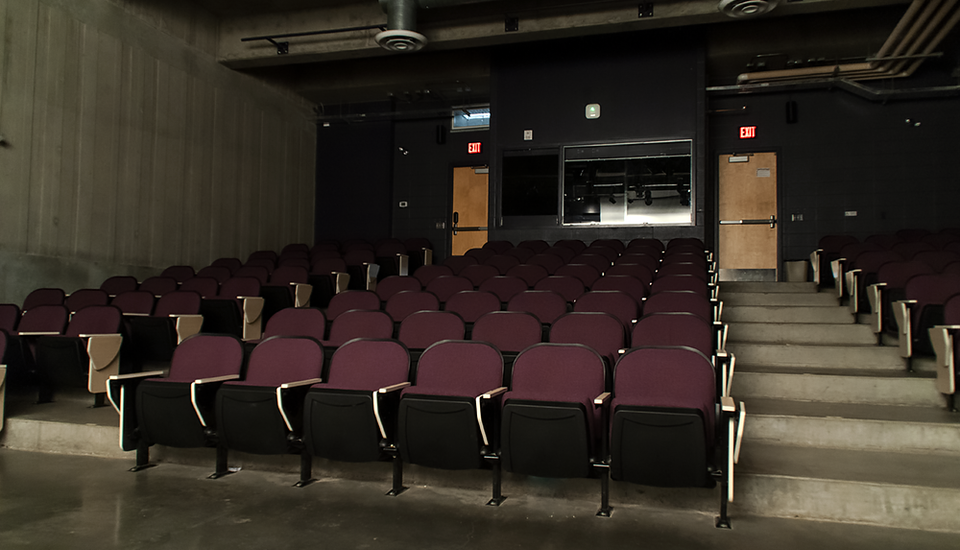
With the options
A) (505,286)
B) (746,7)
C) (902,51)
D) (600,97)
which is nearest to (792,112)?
(902,51)

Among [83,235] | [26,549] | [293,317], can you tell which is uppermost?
[83,235]

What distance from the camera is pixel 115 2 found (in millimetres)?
7012

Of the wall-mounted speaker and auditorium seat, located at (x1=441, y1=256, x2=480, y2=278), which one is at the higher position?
the wall-mounted speaker

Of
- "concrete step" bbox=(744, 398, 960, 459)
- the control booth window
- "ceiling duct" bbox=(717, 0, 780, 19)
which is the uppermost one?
"ceiling duct" bbox=(717, 0, 780, 19)

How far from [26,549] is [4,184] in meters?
4.88

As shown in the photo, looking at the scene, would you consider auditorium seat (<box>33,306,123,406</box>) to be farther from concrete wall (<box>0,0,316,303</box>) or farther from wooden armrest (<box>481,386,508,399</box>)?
wooden armrest (<box>481,386,508,399</box>)

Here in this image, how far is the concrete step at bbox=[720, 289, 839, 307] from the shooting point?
18.4 feet

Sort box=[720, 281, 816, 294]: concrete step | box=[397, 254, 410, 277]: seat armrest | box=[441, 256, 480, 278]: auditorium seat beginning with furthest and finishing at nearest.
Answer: box=[397, 254, 410, 277]: seat armrest
box=[441, 256, 480, 278]: auditorium seat
box=[720, 281, 816, 294]: concrete step

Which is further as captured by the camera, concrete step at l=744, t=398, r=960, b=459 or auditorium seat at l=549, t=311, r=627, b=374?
auditorium seat at l=549, t=311, r=627, b=374

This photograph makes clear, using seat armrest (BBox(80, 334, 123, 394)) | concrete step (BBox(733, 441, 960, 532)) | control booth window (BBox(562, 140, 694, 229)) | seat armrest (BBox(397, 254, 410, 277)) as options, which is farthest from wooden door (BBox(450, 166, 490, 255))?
concrete step (BBox(733, 441, 960, 532))

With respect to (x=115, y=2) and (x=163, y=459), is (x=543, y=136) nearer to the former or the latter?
(x=115, y=2)

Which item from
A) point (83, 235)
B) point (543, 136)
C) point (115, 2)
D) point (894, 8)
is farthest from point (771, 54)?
point (83, 235)

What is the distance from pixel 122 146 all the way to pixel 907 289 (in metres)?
7.63

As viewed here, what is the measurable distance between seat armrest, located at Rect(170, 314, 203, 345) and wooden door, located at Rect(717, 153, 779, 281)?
23.3 feet
